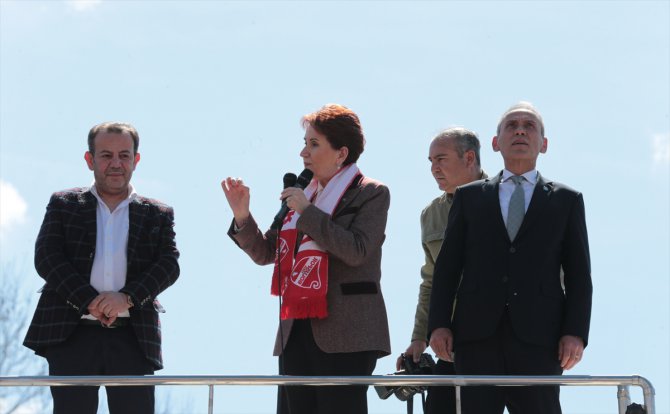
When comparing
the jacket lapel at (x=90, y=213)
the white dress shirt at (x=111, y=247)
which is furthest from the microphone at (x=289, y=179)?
the jacket lapel at (x=90, y=213)

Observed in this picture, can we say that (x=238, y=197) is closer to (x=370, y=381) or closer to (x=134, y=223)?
(x=134, y=223)

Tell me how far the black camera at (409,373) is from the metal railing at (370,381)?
62 cm

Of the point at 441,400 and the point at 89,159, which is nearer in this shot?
the point at 441,400

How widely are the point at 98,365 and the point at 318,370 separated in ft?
3.62

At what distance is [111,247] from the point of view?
6.25 meters

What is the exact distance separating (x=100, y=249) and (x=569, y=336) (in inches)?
91.1

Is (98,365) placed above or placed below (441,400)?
above

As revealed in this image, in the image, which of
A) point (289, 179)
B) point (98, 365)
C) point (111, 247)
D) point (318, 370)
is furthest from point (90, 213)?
point (318, 370)

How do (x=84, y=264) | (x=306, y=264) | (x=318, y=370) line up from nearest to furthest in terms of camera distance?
1. (x=318, y=370)
2. (x=306, y=264)
3. (x=84, y=264)

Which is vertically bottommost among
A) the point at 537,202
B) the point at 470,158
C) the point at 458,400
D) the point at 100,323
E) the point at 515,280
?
the point at 458,400

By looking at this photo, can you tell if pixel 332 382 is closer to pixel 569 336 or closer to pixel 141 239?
pixel 569 336

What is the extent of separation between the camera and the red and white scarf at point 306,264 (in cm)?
576

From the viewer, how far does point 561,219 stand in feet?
18.8

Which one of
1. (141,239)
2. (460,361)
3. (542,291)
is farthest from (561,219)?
(141,239)
